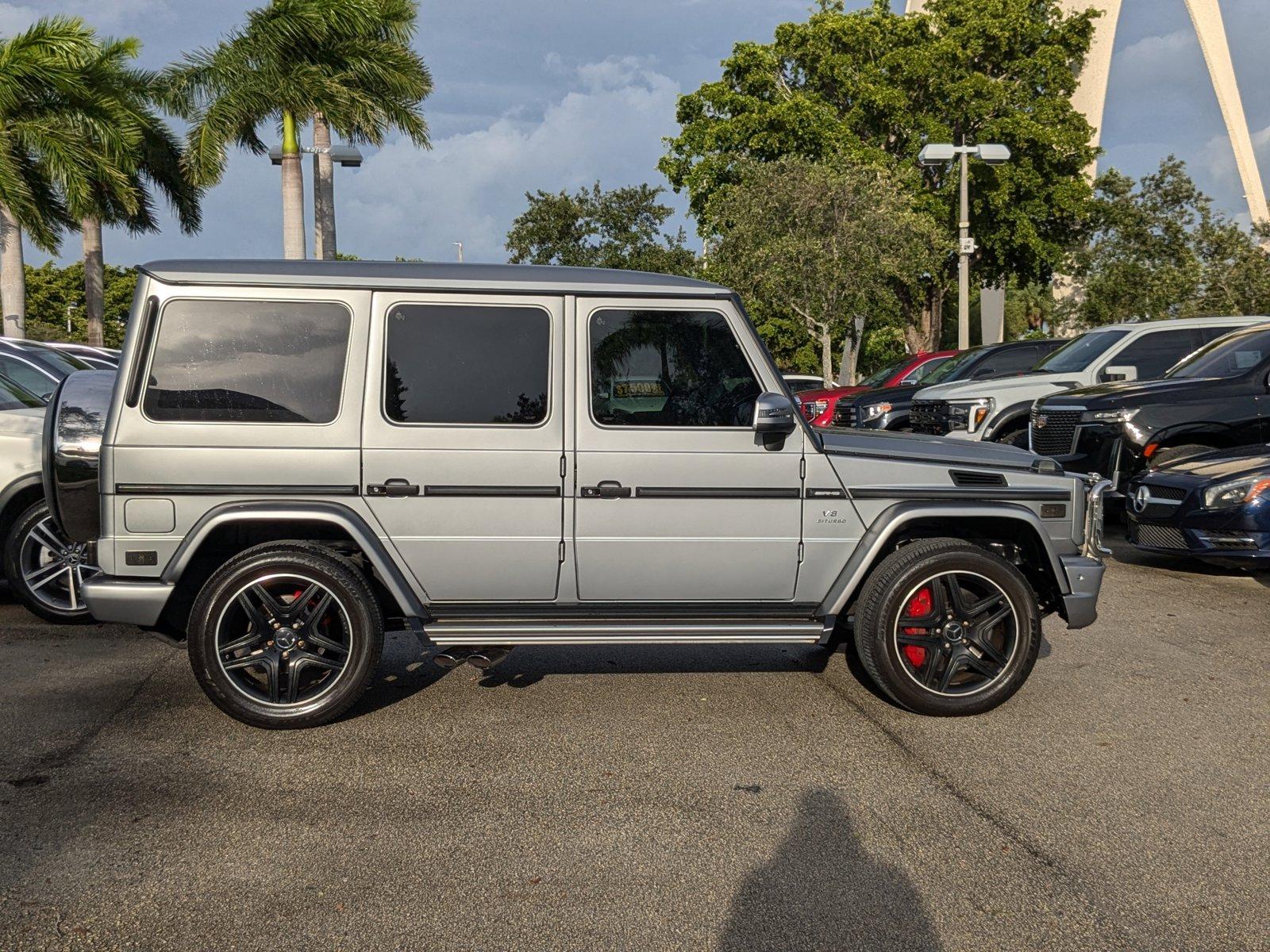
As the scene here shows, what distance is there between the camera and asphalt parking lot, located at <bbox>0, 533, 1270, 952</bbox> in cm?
337

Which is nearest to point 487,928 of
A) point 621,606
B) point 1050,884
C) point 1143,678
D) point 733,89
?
point 1050,884

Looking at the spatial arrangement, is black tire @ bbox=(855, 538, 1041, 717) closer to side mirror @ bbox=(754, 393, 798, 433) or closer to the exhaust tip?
side mirror @ bbox=(754, 393, 798, 433)

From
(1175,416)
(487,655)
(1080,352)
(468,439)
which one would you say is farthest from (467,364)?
(1080,352)

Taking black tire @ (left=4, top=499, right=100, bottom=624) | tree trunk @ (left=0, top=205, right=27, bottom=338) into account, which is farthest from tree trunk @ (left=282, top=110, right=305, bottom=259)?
black tire @ (left=4, top=499, right=100, bottom=624)

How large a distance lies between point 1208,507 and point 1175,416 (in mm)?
2170

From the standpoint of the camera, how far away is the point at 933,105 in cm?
3628

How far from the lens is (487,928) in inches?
130

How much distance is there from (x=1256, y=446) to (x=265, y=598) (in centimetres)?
779

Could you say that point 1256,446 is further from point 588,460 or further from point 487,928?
point 487,928

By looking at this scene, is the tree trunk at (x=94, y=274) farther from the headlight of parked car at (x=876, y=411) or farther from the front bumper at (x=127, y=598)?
the front bumper at (x=127, y=598)

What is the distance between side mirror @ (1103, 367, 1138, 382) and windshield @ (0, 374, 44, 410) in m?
10.0

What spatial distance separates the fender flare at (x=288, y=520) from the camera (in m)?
4.96

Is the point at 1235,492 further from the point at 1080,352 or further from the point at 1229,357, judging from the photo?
the point at 1080,352

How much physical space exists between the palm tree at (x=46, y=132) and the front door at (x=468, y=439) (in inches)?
959
